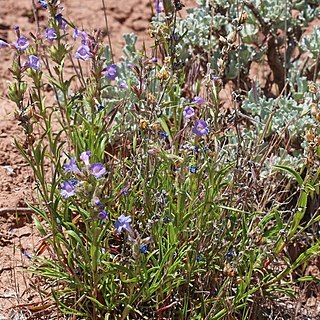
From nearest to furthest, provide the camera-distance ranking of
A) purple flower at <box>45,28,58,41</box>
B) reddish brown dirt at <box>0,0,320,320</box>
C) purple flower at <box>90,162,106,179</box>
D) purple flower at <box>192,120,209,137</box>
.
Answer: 1. purple flower at <box>90,162,106,179</box>
2. purple flower at <box>192,120,209,137</box>
3. purple flower at <box>45,28,58,41</box>
4. reddish brown dirt at <box>0,0,320,320</box>

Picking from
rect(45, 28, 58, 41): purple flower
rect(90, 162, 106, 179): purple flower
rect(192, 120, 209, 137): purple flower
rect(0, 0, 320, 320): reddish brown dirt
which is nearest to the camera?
rect(90, 162, 106, 179): purple flower

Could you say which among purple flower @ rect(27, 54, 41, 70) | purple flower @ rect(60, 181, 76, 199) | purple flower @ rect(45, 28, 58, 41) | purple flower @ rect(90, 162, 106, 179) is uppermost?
purple flower @ rect(45, 28, 58, 41)

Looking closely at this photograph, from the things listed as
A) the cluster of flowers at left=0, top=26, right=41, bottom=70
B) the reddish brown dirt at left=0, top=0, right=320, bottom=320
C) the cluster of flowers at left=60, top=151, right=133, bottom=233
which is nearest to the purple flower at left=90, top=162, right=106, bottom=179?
the cluster of flowers at left=60, top=151, right=133, bottom=233

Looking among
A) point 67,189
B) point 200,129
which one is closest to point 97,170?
point 67,189

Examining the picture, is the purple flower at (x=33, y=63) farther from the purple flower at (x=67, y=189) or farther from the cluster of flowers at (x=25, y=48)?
the purple flower at (x=67, y=189)

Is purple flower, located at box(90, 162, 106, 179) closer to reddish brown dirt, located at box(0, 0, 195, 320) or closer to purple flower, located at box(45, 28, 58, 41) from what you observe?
reddish brown dirt, located at box(0, 0, 195, 320)

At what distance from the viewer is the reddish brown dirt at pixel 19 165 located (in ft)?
8.71

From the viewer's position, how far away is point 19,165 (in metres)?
3.24

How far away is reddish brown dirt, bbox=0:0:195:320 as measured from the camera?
2.65 metres

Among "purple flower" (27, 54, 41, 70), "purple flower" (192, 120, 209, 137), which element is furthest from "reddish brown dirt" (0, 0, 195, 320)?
"purple flower" (192, 120, 209, 137)

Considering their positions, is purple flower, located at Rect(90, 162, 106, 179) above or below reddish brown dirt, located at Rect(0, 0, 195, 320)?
above

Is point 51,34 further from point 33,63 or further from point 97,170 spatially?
point 97,170

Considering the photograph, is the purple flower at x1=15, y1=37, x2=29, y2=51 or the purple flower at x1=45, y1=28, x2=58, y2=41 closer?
the purple flower at x1=15, y1=37, x2=29, y2=51

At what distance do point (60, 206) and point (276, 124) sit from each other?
48.2 inches
